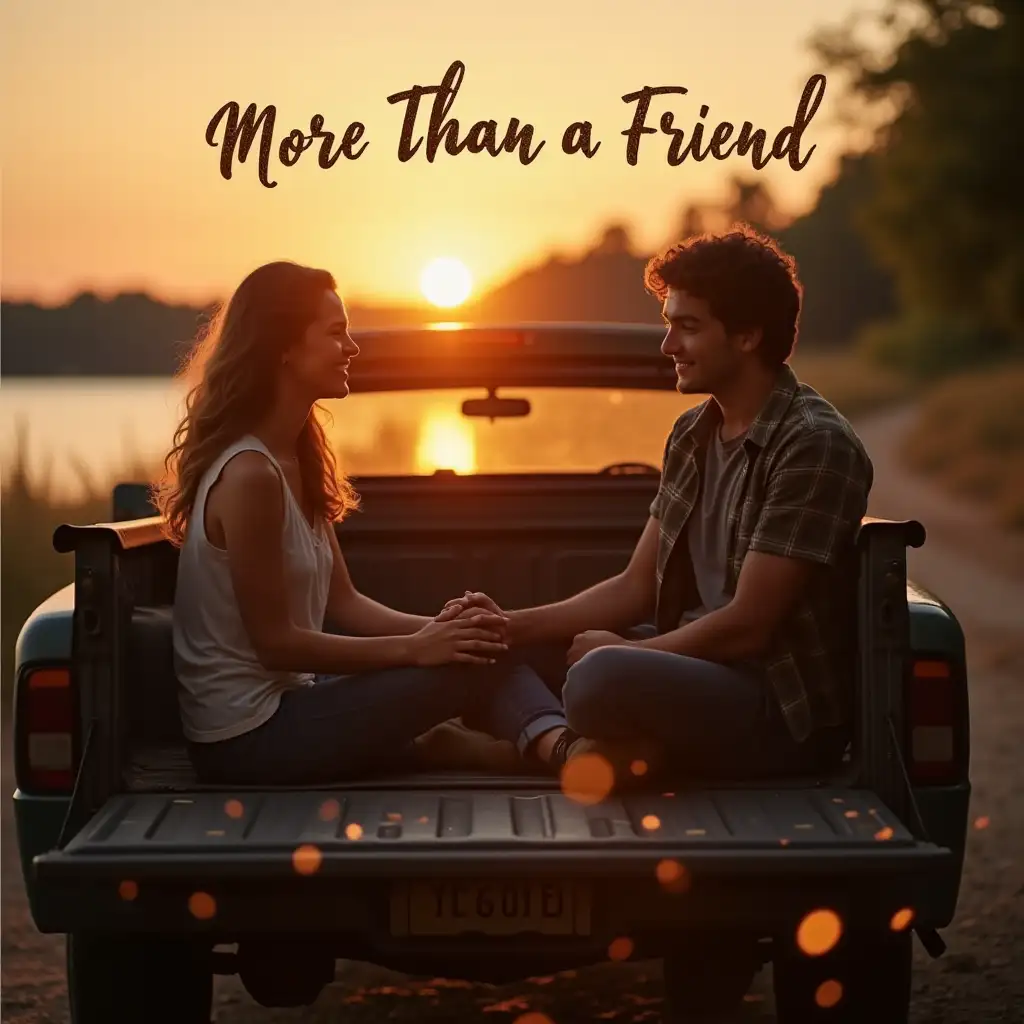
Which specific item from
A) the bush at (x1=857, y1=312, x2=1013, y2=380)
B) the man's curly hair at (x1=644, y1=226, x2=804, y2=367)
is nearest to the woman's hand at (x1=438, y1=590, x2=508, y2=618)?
the man's curly hair at (x1=644, y1=226, x2=804, y2=367)

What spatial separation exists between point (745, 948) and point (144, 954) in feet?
4.14

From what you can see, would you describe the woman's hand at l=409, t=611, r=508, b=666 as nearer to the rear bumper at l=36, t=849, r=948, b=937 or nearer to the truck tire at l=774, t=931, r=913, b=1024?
the rear bumper at l=36, t=849, r=948, b=937

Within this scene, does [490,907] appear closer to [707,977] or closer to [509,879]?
[509,879]

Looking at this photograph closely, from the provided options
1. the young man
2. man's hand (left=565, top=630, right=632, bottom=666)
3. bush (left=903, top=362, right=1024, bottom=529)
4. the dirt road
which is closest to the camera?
the young man

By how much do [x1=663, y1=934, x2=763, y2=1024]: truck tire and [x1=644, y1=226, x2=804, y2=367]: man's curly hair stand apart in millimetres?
1328

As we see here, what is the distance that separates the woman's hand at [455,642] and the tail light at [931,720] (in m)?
0.94

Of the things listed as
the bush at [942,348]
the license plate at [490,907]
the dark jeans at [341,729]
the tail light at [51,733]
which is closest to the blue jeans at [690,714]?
the dark jeans at [341,729]

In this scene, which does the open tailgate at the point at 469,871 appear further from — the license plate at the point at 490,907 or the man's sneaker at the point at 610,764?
the man's sneaker at the point at 610,764

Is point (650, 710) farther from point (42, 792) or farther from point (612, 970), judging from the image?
point (612, 970)

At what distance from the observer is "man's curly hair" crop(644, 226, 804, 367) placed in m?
4.05

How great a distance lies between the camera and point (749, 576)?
12.6ft

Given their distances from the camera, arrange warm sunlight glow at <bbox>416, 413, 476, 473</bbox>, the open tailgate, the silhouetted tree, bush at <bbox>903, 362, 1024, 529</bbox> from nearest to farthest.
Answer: the open tailgate
warm sunlight glow at <bbox>416, 413, 476, 473</bbox>
bush at <bbox>903, 362, 1024, 529</bbox>
the silhouetted tree

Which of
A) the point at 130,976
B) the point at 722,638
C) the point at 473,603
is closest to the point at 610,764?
the point at 722,638

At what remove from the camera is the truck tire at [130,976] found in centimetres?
370
